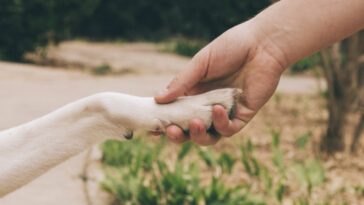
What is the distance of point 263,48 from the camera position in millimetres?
1972

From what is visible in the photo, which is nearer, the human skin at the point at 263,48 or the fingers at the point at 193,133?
the fingers at the point at 193,133

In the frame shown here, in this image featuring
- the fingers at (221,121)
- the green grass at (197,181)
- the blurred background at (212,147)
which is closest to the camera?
the fingers at (221,121)

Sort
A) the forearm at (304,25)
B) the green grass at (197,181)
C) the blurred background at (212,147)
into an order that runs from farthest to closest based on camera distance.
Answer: the blurred background at (212,147), the green grass at (197,181), the forearm at (304,25)

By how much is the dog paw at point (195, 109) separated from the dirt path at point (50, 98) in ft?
3.91

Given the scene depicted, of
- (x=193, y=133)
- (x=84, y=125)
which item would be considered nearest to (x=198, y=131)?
(x=193, y=133)

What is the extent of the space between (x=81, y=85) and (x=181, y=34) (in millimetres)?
14103

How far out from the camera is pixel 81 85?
7.56m

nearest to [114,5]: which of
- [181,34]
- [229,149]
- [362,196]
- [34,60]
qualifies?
[181,34]

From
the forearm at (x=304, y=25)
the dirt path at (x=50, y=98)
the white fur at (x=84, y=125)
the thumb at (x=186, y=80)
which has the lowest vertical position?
the dirt path at (x=50, y=98)

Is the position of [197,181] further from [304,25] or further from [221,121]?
[304,25]

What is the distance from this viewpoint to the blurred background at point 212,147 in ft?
8.95

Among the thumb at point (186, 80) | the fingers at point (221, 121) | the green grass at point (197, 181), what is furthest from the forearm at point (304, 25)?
the green grass at point (197, 181)

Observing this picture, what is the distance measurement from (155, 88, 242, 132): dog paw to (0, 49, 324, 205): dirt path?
1192mm

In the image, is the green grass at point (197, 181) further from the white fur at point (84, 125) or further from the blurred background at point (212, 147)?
the white fur at point (84, 125)
